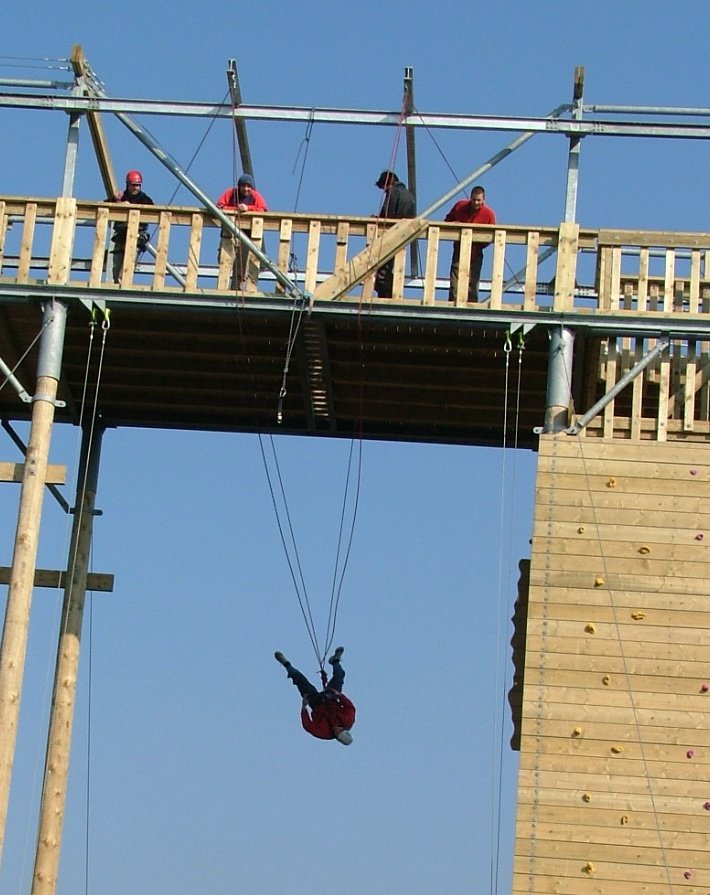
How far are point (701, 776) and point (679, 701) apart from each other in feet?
2.39

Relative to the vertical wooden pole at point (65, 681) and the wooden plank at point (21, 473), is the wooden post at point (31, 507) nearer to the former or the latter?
the wooden plank at point (21, 473)

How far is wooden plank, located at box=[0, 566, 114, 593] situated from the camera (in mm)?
22734

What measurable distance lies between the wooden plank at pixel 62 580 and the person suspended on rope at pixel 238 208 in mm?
4883

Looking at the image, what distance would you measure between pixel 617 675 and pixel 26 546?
589 cm

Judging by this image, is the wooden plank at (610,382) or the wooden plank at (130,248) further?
the wooden plank at (130,248)

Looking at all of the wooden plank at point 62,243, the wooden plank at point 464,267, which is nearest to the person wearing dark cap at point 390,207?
the wooden plank at point 464,267

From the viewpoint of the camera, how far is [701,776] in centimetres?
1766

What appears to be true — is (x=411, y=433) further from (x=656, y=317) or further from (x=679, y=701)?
(x=679, y=701)

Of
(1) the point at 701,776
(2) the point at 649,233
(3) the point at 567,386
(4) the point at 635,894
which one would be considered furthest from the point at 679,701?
(2) the point at 649,233

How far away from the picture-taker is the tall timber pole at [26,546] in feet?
60.6

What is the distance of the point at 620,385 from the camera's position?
749 inches

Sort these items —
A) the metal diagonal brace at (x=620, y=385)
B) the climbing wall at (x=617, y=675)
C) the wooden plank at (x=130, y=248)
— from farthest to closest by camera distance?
the wooden plank at (x=130, y=248), the metal diagonal brace at (x=620, y=385), the climbing wall at (x=617, y=675)

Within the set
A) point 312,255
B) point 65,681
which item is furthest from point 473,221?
point 65,681

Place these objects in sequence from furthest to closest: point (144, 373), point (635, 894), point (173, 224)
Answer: point (144, 373) < point (173, 224) < point (635, 894)
